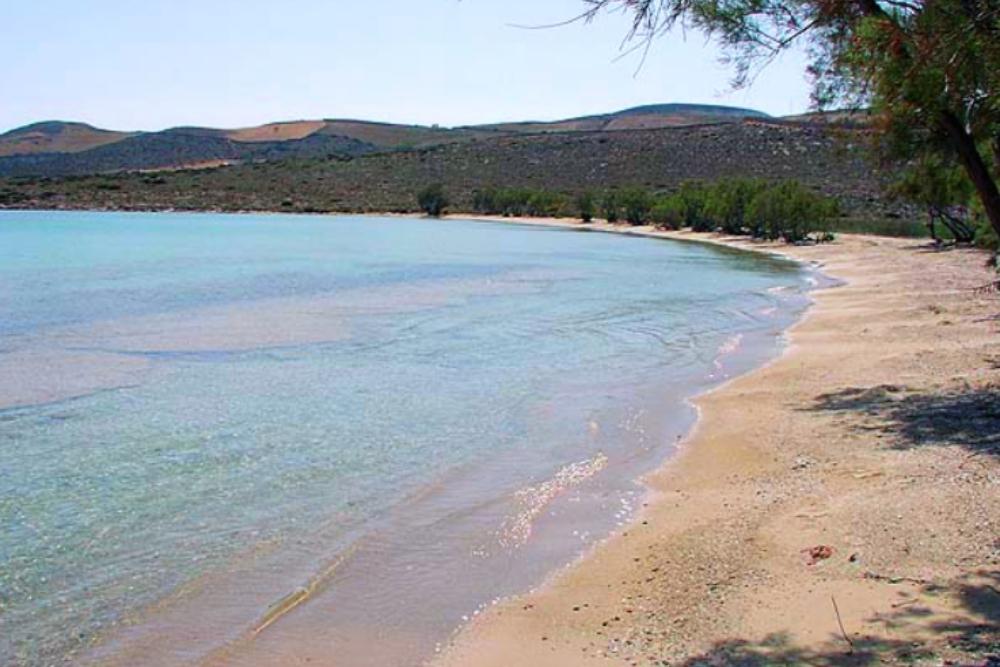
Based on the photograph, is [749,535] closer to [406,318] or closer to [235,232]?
[406,318]

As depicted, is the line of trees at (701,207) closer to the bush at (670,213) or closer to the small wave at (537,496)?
the bush at (670,213)

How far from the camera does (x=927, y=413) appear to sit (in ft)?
34.9

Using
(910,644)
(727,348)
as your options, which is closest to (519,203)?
(727,348)

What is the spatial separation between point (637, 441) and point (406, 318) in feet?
40.0

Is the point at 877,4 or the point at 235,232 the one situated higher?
the point at 877,4

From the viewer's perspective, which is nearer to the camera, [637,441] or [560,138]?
[637,441]

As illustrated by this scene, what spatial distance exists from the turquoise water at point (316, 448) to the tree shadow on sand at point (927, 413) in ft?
6.21

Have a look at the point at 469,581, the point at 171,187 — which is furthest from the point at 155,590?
the point at 171,187

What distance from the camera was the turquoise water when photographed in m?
6.96

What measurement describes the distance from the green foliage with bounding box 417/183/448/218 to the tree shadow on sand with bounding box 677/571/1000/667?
80998 millimetres

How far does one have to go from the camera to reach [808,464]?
925 cm

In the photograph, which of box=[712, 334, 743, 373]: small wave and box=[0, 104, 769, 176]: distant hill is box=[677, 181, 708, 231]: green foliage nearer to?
box=[712, 334, 743, 373]: small wave

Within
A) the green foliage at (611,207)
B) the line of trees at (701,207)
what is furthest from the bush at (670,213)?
the green foliage at (611,207)

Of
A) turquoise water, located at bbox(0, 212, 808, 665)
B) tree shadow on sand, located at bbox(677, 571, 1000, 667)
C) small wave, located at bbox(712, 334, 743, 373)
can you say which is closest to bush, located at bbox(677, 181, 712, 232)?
turquoise water, located at bbox(0, 212, 808, 665)
